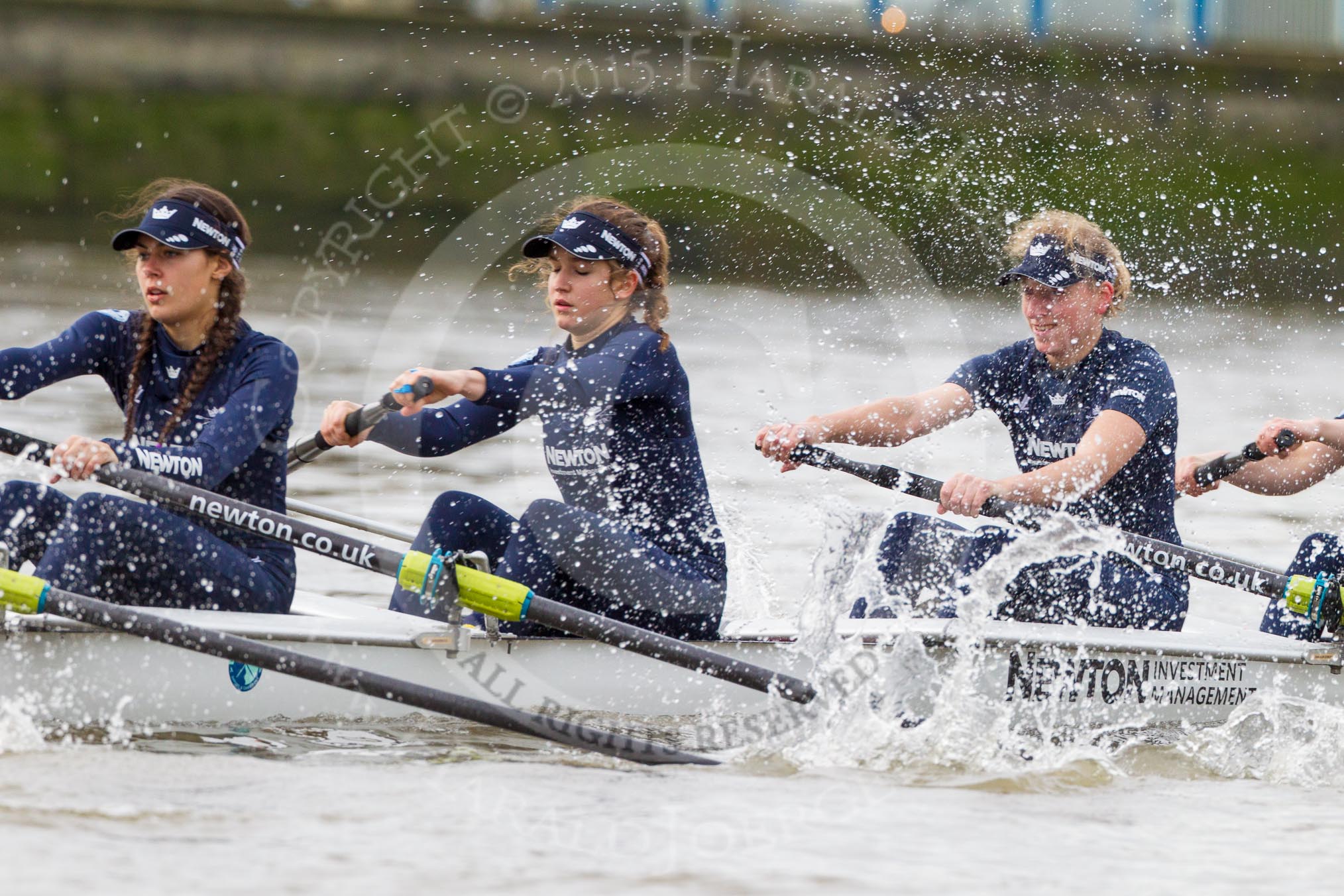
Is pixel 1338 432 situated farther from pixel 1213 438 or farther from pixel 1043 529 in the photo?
pixel 1213 438

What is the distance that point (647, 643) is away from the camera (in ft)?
13.6

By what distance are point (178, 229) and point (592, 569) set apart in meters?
1.36

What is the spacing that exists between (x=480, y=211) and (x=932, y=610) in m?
10.2

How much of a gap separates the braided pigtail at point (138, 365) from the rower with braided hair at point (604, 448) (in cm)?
52

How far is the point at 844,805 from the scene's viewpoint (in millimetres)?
4012

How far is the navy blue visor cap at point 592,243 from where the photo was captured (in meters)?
4.48

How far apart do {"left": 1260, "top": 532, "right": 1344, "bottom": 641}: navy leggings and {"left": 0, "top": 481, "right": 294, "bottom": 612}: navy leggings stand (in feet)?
9.67

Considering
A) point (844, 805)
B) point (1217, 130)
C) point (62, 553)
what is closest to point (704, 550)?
point (844, 805)

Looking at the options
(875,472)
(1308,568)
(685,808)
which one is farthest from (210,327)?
(1308,568)

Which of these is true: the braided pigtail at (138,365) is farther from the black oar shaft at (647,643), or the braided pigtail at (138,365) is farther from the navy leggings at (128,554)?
the black oar shaft at (647,643)

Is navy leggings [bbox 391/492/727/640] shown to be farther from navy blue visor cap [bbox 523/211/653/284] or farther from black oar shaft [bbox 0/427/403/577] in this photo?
navy blue visor cap [bbox 523/211/653/284]

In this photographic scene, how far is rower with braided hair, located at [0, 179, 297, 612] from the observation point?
161 inches

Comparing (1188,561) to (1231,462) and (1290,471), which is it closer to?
(1231,462)

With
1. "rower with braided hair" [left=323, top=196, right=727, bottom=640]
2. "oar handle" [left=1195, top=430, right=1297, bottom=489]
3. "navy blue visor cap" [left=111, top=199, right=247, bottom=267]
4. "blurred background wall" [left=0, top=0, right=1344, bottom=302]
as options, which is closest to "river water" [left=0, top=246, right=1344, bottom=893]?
"rower with braided hair" [left=323, top=196, right=727, bottom=640]
